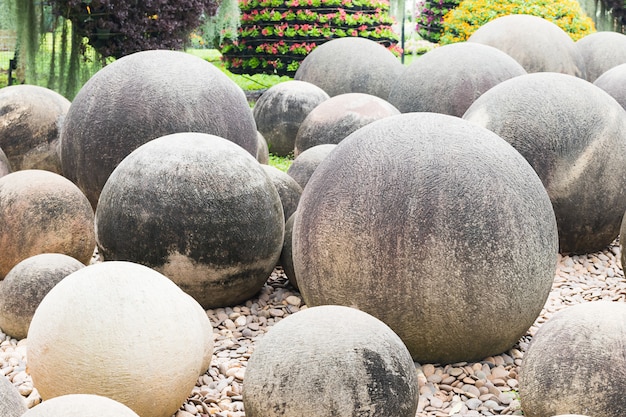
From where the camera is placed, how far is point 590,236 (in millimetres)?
7684

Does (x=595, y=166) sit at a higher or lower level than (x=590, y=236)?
higher

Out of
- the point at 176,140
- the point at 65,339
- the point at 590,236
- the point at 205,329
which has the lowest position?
the point at 590,236

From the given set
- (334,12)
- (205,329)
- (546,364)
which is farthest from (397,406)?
(334,12)

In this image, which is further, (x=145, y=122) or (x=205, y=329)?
(x=145, y=122)

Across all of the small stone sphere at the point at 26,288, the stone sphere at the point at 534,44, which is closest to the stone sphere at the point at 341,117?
the stone sphere at the point at 534,44

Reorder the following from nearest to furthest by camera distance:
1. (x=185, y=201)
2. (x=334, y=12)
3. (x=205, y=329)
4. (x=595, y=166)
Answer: (x=205, y=329) < (x=185, y=201) < (x=595, y=166) < (x=334, y=12)

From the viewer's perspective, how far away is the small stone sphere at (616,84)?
9.88 metres

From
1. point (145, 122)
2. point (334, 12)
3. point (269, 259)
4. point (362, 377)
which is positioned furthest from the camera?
point (334, 12)

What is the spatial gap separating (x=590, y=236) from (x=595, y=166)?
0.73 metres

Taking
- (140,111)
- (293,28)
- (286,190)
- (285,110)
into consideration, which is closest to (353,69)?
(285,110)

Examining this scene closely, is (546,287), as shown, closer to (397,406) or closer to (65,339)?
(397,406)

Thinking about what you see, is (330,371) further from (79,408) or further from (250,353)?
(250,353)

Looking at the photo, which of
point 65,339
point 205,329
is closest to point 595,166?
point 205,329

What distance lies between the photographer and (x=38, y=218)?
6.93 metres
